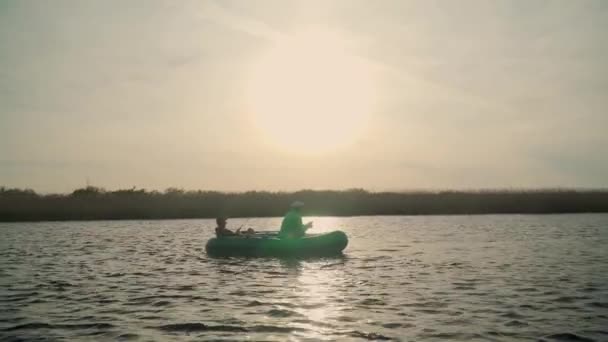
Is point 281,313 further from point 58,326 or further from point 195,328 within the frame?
point 58,326

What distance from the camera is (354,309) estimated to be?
464 inches

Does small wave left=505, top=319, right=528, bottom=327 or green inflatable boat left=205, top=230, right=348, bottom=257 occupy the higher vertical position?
green inflatable boat left=205, top=230, right=348, bottom=257

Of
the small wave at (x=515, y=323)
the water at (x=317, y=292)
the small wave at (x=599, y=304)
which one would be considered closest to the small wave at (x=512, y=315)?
the water at (x=317, y=292)

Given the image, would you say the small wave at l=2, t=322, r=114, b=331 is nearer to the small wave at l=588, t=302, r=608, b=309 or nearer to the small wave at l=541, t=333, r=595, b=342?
the small wave at l=541, t=333, r=595, b=342

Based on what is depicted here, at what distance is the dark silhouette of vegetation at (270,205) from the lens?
4334cm

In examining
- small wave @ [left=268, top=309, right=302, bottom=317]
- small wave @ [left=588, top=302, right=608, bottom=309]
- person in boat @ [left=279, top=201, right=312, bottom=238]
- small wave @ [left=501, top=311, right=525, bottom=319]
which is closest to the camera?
small wave @ [left=501, top=311, right=525, bottom=319]

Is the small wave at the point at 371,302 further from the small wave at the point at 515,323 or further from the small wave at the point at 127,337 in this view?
the small wave at the point at 127,337

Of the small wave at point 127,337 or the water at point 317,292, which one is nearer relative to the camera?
the small wave at point 127,337

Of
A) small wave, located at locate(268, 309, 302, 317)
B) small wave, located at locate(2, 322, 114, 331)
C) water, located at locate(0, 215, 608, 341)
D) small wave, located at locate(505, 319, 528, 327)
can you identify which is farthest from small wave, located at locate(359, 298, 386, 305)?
small wave, located at locate(2, 322, 114, 331)

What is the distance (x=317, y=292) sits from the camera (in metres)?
14.0

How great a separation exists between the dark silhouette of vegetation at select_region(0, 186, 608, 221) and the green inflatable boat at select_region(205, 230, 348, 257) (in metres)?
22.5

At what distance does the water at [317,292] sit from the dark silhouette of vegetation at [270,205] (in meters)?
16.5

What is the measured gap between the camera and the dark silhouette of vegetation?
142 feet

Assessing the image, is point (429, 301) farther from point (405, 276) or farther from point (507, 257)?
point (507, 257)
